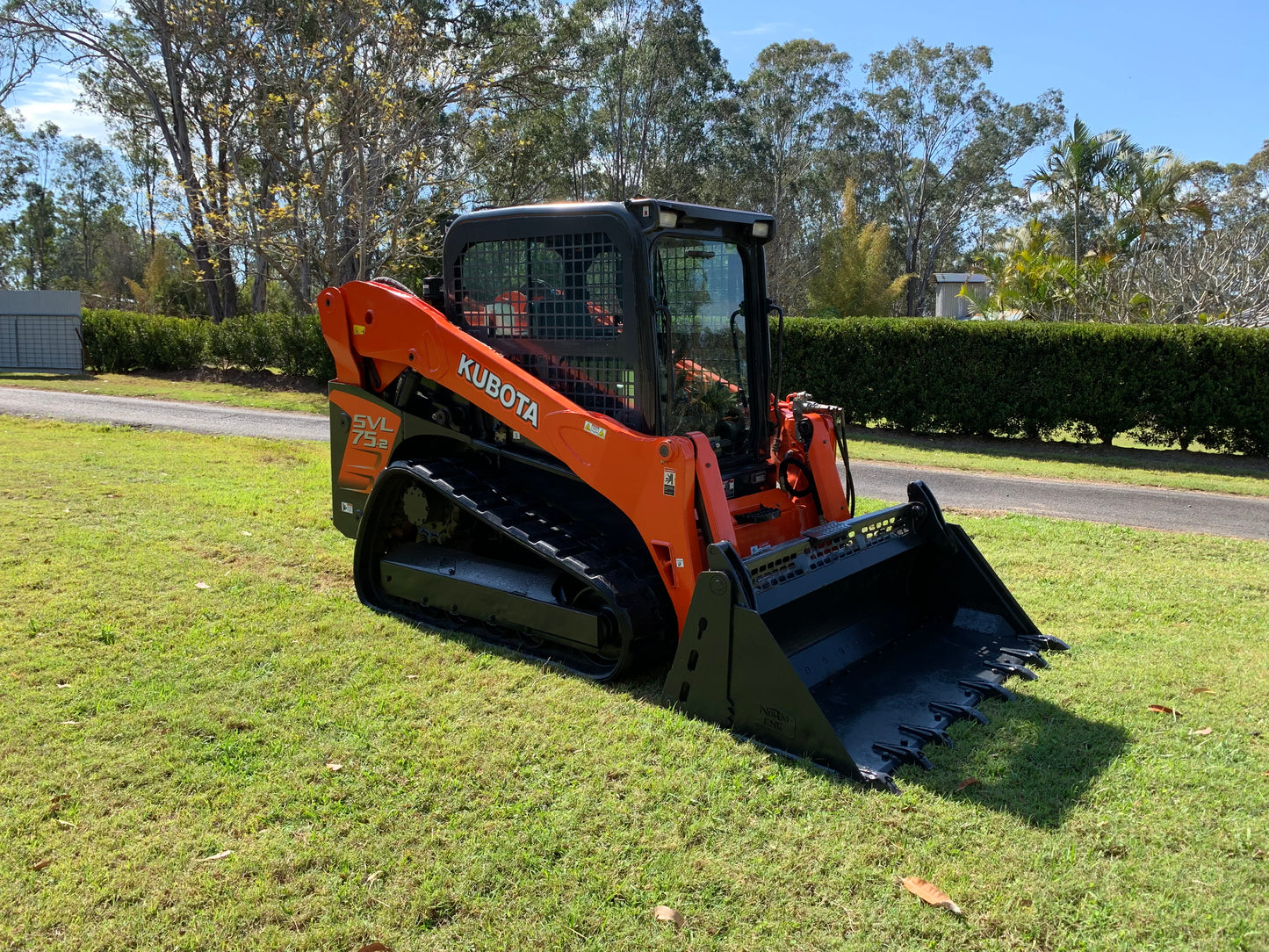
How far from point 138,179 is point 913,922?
58.1m

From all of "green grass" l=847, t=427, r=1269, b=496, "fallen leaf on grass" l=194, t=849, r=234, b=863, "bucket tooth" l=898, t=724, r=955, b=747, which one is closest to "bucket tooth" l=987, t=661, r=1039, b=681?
"bucket tooth" l=898, t=724, r=955, b=747

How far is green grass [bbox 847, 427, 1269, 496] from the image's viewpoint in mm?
12789

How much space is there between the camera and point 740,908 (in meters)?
3.02

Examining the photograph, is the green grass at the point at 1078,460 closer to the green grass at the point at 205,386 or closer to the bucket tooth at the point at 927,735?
the bucket tooth at the point at 927,735

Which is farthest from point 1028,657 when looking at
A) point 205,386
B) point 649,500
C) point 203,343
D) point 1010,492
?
point 203,343

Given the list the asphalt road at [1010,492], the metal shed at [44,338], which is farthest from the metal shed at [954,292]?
the metal shed at [44,338]

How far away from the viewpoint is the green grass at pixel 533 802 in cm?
296

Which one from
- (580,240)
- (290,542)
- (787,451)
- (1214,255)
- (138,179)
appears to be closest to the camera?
(580,240)

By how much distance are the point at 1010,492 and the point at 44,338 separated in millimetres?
27534

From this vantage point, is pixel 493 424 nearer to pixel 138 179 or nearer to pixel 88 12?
pixel 88 12

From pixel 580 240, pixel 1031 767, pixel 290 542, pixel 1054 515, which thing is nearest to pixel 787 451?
pixel 580 240

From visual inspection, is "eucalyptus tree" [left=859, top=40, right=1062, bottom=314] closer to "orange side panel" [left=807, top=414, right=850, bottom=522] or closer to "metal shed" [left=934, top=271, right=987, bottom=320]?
"metal shed" [left=934, top=271, right=987, bottom=320]

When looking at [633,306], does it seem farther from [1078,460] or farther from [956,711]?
[1078,460]

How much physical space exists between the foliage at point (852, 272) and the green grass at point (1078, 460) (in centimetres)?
2054
